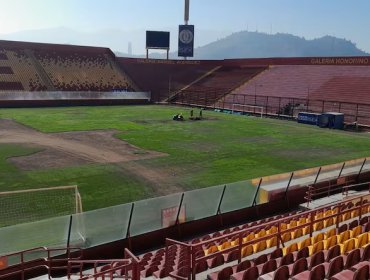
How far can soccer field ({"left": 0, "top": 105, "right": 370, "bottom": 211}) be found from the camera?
2253 centimetres

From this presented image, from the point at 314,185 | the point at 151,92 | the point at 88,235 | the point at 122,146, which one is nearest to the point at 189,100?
the point at 151,92

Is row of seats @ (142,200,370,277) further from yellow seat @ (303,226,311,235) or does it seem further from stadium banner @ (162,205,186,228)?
stadium banner @ (162,205,186,228)

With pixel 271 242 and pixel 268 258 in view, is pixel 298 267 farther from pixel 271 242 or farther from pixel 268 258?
pixel 271 242

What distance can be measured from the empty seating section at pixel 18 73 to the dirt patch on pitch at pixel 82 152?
26.9 meters

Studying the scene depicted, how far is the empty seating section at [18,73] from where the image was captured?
212ft

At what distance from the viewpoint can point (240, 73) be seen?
2963 inches

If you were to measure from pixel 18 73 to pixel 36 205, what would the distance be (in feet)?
178

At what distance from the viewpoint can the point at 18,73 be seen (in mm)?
67188

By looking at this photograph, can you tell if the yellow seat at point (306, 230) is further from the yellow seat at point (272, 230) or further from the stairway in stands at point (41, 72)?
the stairway in stands at point (41, 72)

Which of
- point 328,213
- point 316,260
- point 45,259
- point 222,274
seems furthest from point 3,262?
point 328,213

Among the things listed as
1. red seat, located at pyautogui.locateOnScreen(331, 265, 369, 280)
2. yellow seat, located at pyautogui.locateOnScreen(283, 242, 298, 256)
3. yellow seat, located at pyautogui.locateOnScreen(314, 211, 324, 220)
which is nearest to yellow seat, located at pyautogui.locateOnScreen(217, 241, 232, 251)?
yellow seat, located at pyautogui.locateOnScreen(283, 242, 298, 256)

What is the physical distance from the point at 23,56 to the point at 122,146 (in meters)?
46.7

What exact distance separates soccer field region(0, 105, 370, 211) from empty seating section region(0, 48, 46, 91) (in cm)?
1566

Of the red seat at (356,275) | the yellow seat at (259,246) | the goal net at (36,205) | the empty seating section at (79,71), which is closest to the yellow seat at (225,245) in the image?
the yellow seat at (259,246)
